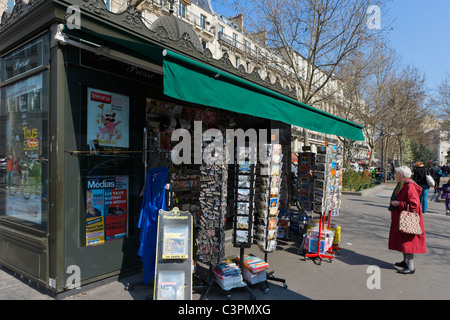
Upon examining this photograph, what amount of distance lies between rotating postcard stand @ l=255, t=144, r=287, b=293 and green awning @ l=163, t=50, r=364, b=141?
652mm

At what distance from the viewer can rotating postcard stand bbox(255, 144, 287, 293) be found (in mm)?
4031

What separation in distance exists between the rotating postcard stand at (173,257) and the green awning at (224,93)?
4.77ft

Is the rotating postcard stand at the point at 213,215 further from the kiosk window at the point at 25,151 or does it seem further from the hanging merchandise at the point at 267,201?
the kiosk window at the point at 25,151

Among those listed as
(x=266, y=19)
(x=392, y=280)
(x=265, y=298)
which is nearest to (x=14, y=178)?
(x=265, y=298)

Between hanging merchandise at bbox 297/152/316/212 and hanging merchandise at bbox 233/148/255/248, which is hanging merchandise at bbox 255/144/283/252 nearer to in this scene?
hanging merchandise at bbox 233/148/255/248

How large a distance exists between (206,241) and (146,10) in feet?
81.5

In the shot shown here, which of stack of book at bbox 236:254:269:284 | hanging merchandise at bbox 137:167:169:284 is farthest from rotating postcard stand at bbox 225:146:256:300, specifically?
hanging merchandise at bbox 137:167:169:284

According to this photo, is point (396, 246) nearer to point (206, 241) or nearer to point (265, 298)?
point (265, 298)

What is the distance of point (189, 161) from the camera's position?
17.5 feet

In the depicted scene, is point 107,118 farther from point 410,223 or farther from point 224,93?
point 410,223

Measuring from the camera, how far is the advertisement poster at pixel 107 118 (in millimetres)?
3768

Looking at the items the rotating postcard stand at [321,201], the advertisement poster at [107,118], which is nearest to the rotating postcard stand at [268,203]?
the rotating postcard stand at [321,201]

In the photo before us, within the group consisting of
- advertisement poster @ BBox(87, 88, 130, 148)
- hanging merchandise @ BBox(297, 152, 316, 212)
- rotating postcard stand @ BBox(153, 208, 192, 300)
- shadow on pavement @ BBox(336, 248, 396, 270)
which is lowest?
shadow on pavement @ BBox(336, 248, 396, 270)

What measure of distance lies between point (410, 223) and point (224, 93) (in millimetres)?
3635
